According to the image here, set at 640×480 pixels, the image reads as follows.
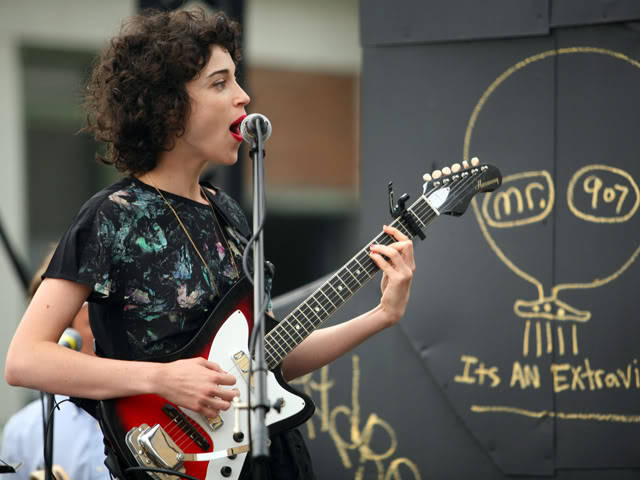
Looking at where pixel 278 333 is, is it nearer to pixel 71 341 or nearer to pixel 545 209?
pixel 71 341

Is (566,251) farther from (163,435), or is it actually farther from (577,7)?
(163,435)

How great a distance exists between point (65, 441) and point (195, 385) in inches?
59.4

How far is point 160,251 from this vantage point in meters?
2.31

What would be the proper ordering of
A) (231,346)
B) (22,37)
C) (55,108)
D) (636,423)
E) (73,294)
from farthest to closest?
(55,108) → (22,37) → (636,423) → (231,346) → (73,294)

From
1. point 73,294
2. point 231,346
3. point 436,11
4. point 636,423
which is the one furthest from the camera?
point 436,11

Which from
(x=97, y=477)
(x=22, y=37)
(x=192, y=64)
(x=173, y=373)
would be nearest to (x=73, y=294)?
(x=173, y=373)

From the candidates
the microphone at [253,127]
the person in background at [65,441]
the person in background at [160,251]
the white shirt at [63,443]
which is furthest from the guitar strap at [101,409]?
the white shirt at [63,443]

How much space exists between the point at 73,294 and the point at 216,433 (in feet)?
1.71

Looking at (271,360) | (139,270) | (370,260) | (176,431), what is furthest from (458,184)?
(176,431)

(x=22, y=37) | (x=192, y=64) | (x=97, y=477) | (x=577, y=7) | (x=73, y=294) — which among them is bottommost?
(x=97, y=477)

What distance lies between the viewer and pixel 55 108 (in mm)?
8523

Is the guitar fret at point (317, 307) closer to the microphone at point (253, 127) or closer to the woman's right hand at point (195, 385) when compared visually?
the woman's right hand at point (195, 385)

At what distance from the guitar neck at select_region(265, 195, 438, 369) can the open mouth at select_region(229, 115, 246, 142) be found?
0.47m

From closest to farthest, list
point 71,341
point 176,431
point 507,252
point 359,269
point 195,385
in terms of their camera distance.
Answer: point 195,385 < point 176,431 < point 359,269 < point 71,341 < point 507,252
